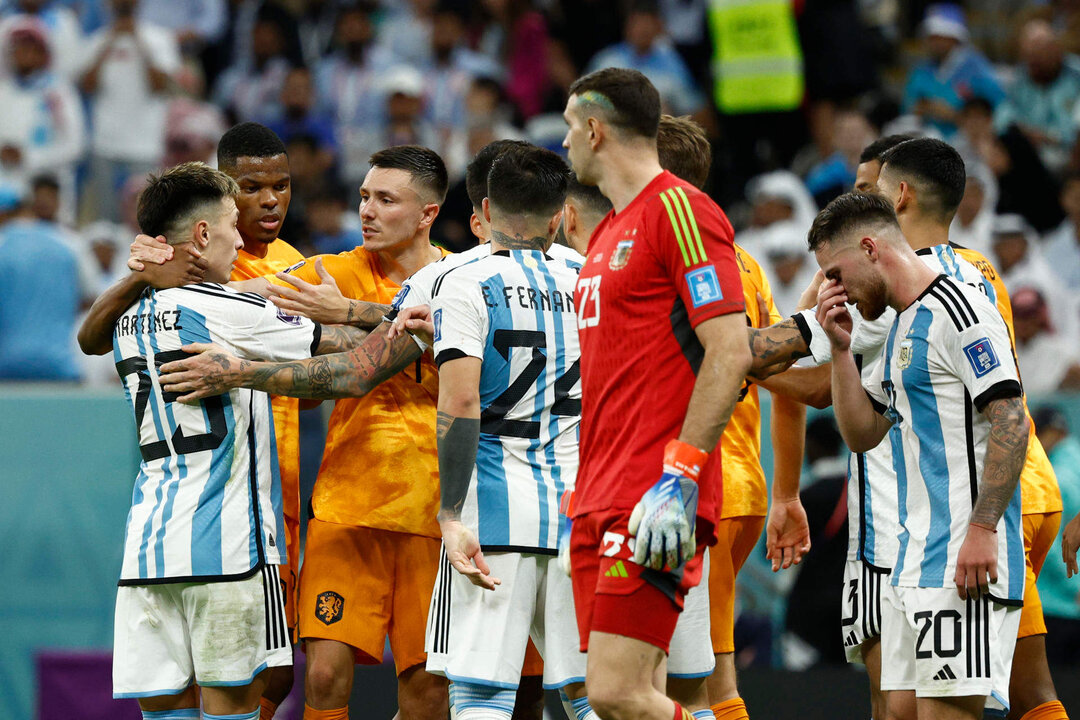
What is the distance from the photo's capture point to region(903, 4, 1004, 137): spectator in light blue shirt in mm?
14094

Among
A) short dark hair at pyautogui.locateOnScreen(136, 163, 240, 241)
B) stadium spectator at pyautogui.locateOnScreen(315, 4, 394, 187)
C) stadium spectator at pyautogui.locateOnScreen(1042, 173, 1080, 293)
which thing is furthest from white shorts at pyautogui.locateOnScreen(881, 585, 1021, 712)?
stadium spectator at pyautogui.locateOnScreen(315, 4, 394, 187)

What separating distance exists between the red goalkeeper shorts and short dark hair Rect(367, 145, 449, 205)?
2.35m

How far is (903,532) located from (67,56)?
11.6m

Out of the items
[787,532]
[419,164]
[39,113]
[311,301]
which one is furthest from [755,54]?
[311,301]

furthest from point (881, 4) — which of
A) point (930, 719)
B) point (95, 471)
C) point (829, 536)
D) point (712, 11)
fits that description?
point (930, 719)

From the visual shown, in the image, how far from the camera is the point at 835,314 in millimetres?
5227

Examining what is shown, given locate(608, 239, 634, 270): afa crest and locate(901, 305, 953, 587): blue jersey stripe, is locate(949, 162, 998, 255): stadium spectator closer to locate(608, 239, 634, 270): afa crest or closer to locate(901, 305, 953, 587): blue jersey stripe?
locate(901, 305, 953, 587): blue jersey stripe

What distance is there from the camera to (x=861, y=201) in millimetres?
5340

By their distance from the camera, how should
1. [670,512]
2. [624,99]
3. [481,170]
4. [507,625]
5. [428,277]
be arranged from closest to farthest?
[670,512], [624,99], [507,625], [428,277], [481,170]

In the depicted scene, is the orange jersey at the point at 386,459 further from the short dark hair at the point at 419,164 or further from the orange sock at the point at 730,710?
the orange sock at the point at 730,710

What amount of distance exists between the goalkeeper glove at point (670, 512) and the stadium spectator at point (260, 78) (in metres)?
11.1

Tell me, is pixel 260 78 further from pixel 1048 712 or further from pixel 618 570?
pixel 618 570

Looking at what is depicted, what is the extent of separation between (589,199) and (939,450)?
6.24ft

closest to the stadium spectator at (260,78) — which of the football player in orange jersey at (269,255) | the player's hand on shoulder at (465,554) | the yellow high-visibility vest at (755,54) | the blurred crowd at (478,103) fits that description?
the blurred crowd at (478,103)
